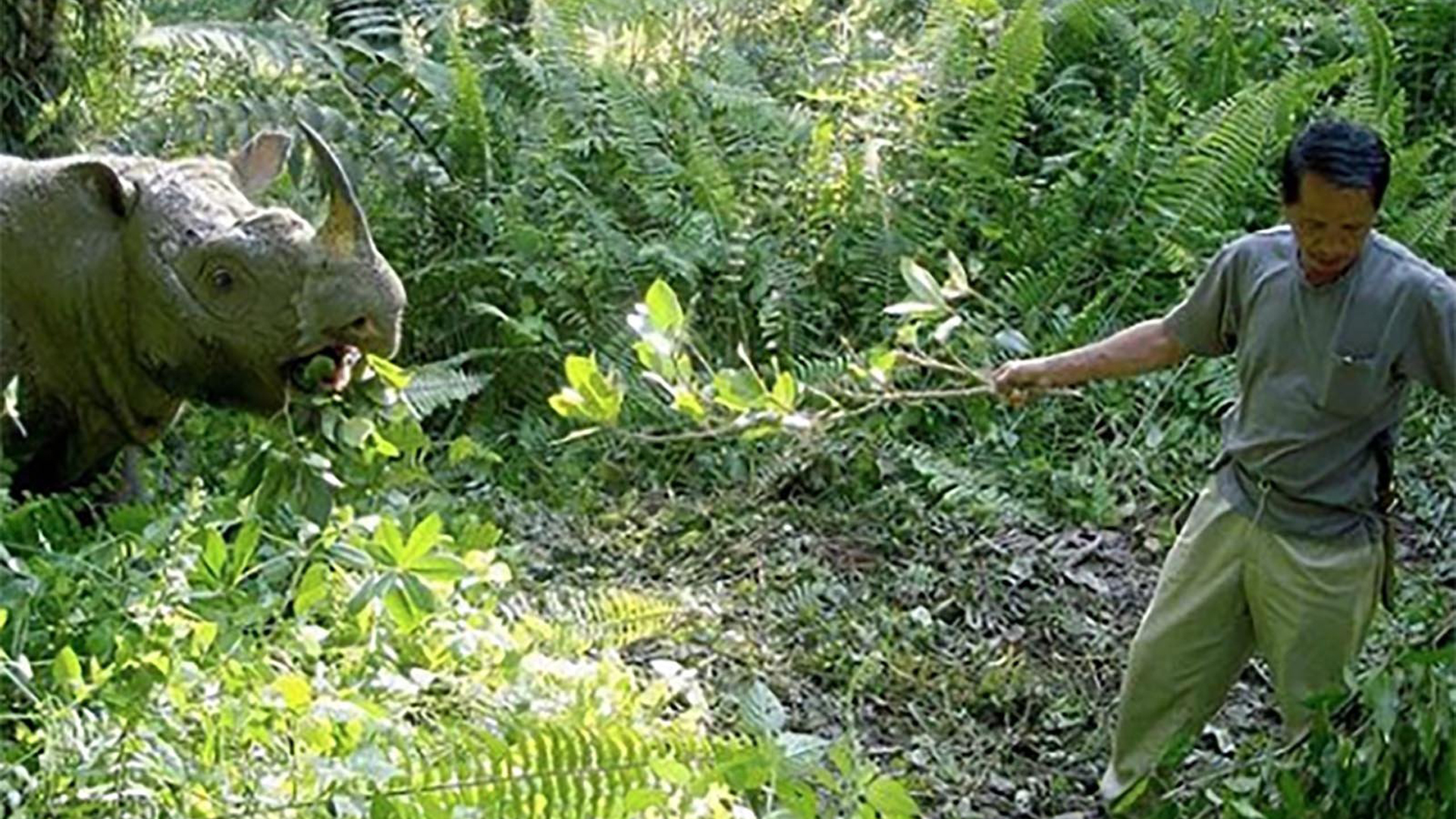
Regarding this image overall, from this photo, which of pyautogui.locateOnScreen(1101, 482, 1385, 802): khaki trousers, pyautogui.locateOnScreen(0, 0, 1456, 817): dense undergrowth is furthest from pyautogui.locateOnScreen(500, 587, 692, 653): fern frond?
pyautogui.locateOnScreen(1101, 482, 1385, 802): khaki trousers

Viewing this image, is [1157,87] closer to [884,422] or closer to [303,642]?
[884,422]

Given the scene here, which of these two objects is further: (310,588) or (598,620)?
(598,620)

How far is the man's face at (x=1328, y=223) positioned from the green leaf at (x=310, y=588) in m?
2.18

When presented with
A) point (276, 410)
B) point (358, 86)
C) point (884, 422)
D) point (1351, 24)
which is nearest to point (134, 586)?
point (276, 410)

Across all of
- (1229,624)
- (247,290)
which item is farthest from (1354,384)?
(247,290)

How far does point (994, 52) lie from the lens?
27.9 feet

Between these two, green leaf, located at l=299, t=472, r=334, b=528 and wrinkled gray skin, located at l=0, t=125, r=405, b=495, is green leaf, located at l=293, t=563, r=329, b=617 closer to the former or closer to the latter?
green leaf, located at l=299, t=472, r=334, b=528

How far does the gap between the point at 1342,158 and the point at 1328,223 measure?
18 cm

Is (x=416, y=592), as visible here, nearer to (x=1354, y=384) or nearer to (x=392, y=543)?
(x=392, y=543)

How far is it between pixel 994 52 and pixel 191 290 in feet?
14.3

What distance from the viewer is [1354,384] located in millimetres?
4414

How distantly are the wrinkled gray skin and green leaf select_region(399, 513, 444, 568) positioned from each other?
2.75 feet

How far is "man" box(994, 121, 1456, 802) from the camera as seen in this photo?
4285mm

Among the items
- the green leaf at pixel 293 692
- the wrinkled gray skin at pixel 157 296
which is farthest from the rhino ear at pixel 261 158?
the green leaf at pixel 293 692
